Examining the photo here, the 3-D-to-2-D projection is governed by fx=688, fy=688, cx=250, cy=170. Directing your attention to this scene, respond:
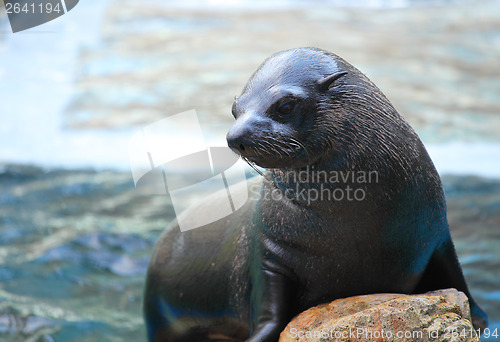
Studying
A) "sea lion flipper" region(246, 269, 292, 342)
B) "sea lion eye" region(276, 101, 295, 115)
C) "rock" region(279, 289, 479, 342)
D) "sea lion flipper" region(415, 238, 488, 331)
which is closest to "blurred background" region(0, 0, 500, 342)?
"sea lion flipper" region(415, 238, 488, 331)

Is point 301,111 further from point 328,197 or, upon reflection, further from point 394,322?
point 394,322

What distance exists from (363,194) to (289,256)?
54 cm

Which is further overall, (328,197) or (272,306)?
(272,306)

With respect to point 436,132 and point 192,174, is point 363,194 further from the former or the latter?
point 436,132

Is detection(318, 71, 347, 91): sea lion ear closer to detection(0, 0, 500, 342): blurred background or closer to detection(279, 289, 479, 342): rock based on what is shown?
detection(279, 289, 479, 342): rock

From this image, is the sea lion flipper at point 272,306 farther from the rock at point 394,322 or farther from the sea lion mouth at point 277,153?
the sea lion mouth at point 277,153

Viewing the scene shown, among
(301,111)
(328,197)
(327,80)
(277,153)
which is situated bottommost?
(328,197)

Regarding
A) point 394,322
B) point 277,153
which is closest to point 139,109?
point 277,153

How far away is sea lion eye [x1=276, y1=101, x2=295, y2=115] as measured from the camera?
10.5ft

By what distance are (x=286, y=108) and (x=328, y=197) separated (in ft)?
1.68

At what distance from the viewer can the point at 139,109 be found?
1149cm

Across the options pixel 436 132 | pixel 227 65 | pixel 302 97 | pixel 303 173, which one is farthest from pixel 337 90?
pixel 227 65

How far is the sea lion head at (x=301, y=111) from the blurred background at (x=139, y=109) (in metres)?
3.14

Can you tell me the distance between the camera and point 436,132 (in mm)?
10039
